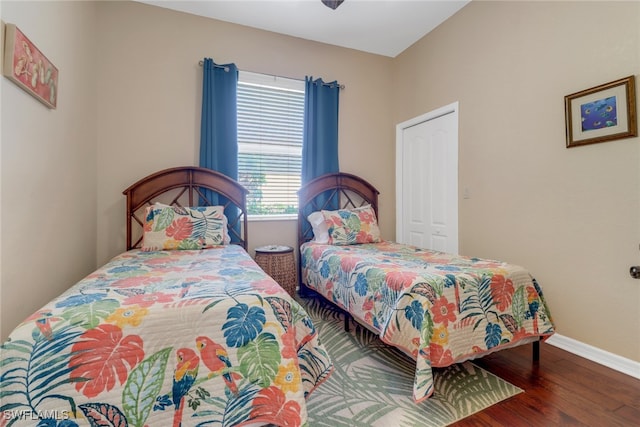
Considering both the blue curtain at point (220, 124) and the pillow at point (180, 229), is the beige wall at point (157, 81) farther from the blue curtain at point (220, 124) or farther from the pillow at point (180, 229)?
the pillow at point (180, 229)

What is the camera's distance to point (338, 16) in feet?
9.89

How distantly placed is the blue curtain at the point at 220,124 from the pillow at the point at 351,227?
0.98 meters

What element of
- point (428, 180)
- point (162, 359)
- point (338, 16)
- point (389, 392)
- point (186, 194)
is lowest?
point (389, 392)

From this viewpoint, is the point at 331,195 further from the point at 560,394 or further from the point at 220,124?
the point at 560,394

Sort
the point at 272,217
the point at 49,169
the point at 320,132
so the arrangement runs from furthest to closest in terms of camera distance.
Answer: the point at 320,132
the point at 272,217
the point at 49,169

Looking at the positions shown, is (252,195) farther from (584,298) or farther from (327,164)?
(584,298)

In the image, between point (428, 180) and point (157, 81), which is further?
point (428, 180)

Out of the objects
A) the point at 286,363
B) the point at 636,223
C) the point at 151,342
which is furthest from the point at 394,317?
the point at 636,223

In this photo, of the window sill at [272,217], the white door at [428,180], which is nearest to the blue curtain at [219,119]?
the window sill at [272,217]

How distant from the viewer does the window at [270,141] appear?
10.6 ft

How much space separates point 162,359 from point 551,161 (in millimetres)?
2694

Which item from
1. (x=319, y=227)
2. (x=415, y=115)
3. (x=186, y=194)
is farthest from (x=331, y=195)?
(x=186, y=194)

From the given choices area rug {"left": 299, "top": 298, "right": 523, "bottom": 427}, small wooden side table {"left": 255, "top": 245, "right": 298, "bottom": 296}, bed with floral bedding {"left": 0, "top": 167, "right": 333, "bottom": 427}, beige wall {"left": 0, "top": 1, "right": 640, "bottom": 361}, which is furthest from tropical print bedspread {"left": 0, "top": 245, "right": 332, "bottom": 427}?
small wooden side table {"left": 255, "top": 245, "right": 298, "bottom": 296}

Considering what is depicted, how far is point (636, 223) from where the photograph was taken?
5.83ft
